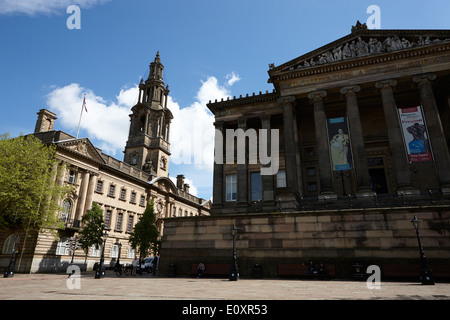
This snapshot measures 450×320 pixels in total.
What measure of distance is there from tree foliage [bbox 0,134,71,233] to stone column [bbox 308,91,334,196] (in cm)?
2649

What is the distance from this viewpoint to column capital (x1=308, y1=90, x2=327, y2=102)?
82.3ft

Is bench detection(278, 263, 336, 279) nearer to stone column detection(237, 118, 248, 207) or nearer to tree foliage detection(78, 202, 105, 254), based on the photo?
stone column detection(237, 118, 248, 207)

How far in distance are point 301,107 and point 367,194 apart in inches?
475

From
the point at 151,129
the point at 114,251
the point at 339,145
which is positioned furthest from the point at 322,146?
the point at 151,129

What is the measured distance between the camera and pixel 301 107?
2938cm

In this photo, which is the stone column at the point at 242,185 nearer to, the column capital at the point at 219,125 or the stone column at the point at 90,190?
the column capital at the point at 219,125

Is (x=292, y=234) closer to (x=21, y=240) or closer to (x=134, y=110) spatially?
(x=21, y=240)

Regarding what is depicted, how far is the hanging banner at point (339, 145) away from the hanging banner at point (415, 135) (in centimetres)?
398

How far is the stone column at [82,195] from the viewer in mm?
38188

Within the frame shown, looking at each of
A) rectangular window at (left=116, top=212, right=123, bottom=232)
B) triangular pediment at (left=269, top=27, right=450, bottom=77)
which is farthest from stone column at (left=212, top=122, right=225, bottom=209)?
rectangular window at (left=116, top=212, right=123, bottom=232)

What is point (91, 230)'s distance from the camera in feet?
117

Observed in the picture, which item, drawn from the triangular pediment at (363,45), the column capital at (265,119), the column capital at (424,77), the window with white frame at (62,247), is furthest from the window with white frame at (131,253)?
the column capital at (424,77)

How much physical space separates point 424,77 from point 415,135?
224 inches
